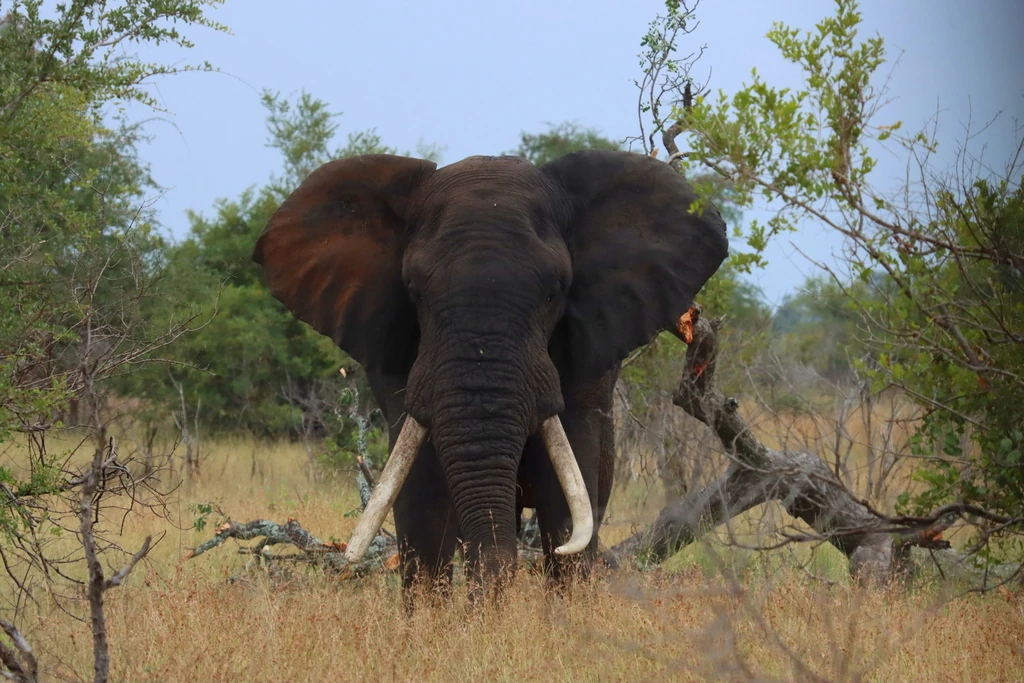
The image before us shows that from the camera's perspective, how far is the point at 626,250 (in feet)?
22.4

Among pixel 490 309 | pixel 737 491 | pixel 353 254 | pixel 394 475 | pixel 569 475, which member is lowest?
pixel 394 475

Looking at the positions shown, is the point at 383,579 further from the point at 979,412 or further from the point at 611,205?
the point at 979,412

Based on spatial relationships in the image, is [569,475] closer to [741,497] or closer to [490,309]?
[490,309]

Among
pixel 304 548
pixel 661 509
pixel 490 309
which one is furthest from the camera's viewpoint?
pixel 304 548

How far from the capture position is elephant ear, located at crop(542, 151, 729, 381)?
6676 mm

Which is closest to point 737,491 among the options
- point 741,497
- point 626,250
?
point 741,497

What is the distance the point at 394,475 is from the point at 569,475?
0.85 meters

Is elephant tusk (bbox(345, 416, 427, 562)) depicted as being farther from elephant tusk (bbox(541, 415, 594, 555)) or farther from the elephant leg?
elephant tusk (bbox(541, 415, 594, 555))

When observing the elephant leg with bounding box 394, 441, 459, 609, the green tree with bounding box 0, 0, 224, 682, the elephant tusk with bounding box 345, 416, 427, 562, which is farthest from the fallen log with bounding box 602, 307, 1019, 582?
the green tree with bounding box 0, 0, 224, 682

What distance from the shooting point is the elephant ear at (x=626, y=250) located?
6676 millimetres

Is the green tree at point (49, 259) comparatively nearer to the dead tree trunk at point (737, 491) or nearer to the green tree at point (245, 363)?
the dead tree trunk at point (737, 491)

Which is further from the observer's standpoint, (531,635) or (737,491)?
(737,491)

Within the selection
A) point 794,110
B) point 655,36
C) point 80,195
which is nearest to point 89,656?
point 794,110

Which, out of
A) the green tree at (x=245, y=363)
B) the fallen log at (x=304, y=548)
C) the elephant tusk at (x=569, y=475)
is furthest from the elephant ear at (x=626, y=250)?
the green tree at (x=245, y=363)
